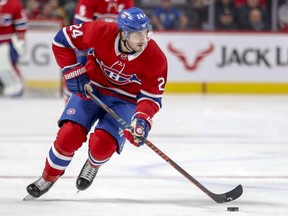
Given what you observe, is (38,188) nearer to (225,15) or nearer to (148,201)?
(148,201)

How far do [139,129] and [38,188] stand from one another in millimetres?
559

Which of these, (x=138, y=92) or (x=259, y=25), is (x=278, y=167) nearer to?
(x=138, y=92)

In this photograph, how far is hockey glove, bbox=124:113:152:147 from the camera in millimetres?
4594

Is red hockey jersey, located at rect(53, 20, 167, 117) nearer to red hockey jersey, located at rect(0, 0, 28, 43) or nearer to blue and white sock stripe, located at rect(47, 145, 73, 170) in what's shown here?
blue and white sock stripe, located at rect(47, 145, 73, 170)

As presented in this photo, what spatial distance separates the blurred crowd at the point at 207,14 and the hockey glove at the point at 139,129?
20.6ft

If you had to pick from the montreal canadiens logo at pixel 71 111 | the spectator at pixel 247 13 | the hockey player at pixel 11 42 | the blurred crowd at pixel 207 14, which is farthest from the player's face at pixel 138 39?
the spectator at pixel 247 13

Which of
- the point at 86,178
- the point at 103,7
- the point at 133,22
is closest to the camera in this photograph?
the point at 133,22

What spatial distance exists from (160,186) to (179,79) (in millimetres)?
5519

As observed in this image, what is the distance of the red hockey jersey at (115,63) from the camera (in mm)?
4668

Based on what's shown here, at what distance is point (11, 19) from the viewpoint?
10344 millimetres

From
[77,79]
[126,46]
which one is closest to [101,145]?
[77,79]

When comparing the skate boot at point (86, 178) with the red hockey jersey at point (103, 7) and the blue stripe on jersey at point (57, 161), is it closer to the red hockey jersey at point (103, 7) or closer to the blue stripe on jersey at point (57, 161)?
the blue stripe on jersey at point (57, 161)

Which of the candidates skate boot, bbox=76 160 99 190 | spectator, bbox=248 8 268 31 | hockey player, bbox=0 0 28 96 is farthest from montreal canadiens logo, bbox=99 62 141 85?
spectator, bbox=248 8 268 31

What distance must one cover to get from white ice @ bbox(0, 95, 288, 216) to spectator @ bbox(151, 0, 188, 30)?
1361 millimetres
